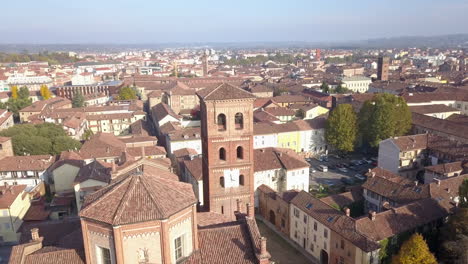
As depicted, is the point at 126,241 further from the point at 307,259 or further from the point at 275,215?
the point at 275,215

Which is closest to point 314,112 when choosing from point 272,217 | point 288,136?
point 288,136

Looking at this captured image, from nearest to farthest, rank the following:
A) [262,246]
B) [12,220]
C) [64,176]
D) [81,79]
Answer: [262,246], [12,220], [64,176], [81,79]

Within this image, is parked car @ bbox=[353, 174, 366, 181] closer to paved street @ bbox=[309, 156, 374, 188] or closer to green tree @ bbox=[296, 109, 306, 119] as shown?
paved street @ bbox=[309, 156, 374, 188]

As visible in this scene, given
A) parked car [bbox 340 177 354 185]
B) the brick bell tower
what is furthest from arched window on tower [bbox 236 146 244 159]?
parked car [bbox 340 177 354 185]

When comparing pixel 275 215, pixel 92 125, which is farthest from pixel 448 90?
pixel 92 125

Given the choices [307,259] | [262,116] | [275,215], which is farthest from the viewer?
[262,116]

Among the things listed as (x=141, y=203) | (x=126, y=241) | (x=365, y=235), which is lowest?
(x=365, y=235)

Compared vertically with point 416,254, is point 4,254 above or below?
below

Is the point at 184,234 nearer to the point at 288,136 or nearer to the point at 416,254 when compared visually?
the point at 416,254
